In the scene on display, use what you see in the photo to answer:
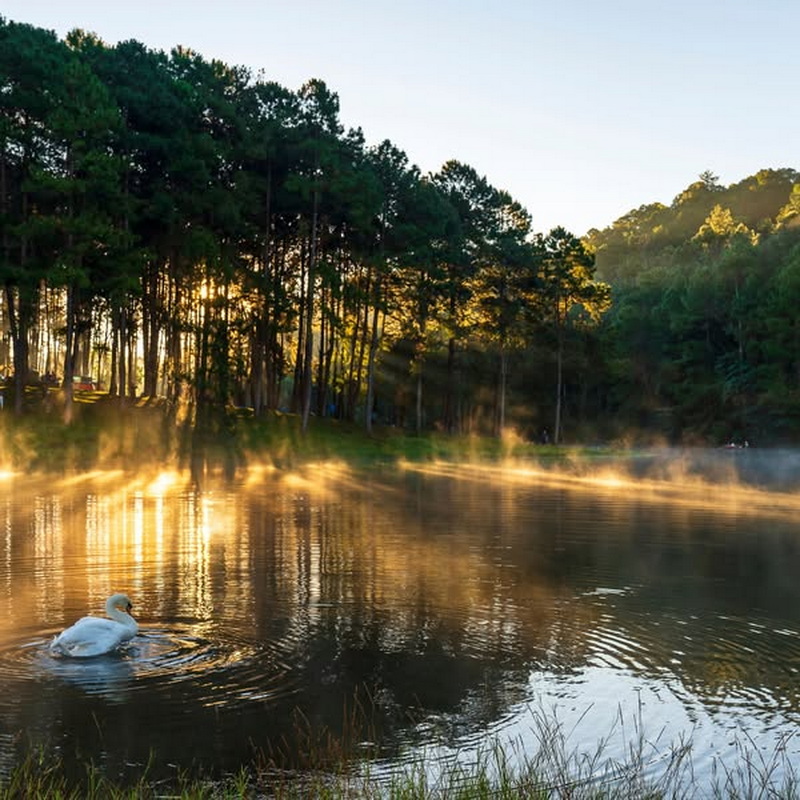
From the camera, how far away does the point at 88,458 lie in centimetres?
5006

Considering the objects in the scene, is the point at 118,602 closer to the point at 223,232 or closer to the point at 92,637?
the point at 92,637

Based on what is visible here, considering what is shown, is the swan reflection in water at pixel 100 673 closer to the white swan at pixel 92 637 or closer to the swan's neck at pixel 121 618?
the white swan at pixel 92 637

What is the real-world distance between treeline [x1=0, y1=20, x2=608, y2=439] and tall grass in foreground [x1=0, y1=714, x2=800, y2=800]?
4648cm

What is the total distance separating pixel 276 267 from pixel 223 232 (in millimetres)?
7633

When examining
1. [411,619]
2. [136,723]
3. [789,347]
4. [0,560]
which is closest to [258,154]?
[0,560]

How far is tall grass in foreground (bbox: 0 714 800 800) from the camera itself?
321 inches

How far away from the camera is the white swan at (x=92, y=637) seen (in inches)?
519

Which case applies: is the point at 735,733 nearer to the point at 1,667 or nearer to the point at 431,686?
the point at 431,686

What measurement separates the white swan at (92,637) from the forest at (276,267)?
41445 mm

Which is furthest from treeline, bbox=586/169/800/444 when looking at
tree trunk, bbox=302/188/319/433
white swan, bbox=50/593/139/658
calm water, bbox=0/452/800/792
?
white swan, bbox=50/593/139/658

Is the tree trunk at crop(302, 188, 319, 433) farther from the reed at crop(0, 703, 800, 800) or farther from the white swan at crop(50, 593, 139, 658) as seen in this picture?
the reed at crop(0, 703, 800, 800)

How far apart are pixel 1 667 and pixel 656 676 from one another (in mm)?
8150

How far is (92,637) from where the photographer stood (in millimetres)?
13234

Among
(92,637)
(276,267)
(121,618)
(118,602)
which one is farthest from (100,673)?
(276,267)
